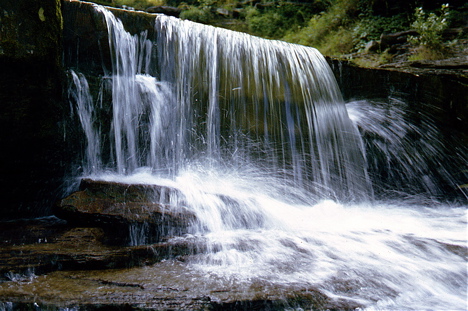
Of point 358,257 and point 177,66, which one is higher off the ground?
point 177,66

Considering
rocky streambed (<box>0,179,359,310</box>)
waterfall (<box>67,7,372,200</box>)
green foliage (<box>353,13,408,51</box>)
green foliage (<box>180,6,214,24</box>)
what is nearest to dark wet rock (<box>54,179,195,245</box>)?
rocky streambed (<box>0,179,359,310</box>)

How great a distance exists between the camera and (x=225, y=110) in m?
5.09

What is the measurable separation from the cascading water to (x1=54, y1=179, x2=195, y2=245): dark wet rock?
20 cm

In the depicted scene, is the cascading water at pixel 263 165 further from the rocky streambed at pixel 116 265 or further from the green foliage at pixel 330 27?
the green foliage at pixel 330 27

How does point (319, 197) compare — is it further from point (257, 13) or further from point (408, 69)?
point (257, 13)

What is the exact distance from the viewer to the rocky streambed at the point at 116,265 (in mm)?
2191

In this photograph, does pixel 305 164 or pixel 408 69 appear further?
pixel 408 69

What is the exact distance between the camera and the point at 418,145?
5.85 metres

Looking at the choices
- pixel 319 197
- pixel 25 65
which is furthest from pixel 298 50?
pixel 25 65

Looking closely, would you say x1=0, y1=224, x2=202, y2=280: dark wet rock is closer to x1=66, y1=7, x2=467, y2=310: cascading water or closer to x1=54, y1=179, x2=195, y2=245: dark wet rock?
x1=54, y1=179, x2=195, y2=245: dark wet rock

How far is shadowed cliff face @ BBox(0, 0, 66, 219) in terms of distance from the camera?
Answer: 333cm

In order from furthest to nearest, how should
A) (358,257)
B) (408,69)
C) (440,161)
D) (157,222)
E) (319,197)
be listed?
(408,69) → (440,161) → (319,197) → (157,222) → (358,257)

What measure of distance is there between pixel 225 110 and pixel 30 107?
2.55 meters

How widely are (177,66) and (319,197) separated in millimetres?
2883
